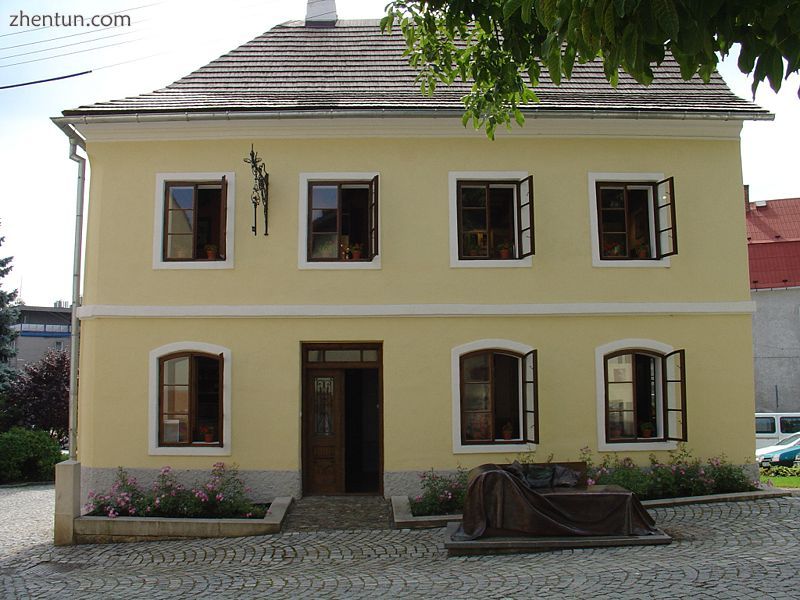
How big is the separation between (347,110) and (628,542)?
7.72 metres

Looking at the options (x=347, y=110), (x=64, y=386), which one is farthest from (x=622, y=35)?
(x=64, y=386)

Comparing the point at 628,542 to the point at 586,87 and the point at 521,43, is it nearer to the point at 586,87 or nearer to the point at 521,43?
the point at 521,43

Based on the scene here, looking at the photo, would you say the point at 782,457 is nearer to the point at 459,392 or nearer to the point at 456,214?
the point at 459,392

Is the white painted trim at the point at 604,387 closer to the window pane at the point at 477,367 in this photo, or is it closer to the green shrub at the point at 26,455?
the window pane at the point at 477,367

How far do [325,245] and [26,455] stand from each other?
11.3m

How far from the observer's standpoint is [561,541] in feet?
29.3

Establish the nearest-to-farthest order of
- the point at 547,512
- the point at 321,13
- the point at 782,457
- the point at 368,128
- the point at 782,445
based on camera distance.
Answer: the point at 547,512 → the point at 368,128 → the point at 321,13 → the point at 782,457 → the point at 782,445

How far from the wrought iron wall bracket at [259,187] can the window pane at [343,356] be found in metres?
2.31

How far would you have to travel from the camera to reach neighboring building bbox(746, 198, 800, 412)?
31.7 meters

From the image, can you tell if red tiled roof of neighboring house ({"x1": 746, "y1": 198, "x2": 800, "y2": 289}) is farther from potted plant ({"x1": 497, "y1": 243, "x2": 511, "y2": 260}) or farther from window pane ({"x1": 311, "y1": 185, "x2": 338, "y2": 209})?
window pane ({"x1": 311, "y1": 185, "x2": 338, "y2": 209})

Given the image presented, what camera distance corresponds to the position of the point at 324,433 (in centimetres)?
1276

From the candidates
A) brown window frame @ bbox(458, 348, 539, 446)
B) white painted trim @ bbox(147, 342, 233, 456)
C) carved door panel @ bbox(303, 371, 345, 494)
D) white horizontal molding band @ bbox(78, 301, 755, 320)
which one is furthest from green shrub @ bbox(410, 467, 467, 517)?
white painted trim @ bbox(147, 342, 233, 456)

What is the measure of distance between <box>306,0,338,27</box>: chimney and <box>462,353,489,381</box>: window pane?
27.1ft

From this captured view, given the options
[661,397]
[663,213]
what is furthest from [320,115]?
[661,397]
